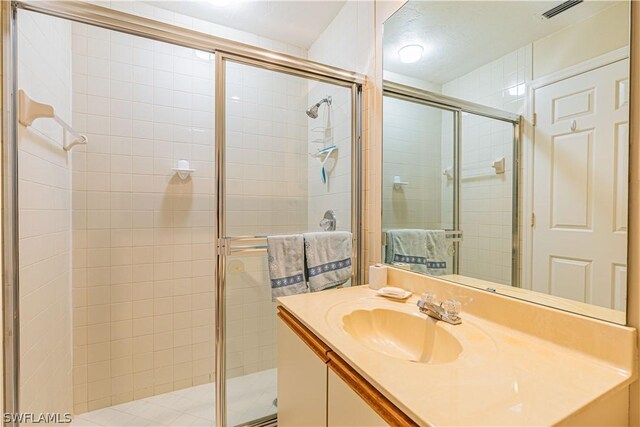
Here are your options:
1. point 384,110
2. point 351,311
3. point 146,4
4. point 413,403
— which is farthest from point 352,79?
point 413,403

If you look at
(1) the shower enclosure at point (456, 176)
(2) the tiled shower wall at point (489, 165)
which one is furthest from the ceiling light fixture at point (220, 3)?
(2) the tiled shower wall at point (489, 165)

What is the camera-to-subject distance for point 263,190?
148cm

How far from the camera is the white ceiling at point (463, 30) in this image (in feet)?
2.65

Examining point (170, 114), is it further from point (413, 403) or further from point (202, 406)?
point (413, 403)

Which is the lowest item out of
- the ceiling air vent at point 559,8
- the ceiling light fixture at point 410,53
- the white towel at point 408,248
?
the white towel at point 408,248

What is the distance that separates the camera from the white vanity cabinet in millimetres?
585

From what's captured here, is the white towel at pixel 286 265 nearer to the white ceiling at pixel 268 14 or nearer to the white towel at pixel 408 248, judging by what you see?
the white towel at pixel 408 248

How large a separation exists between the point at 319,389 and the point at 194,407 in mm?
1408

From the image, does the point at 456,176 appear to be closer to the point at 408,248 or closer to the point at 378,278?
the point at 408,248

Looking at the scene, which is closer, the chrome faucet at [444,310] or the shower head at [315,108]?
the chrome faucet at [444,310]

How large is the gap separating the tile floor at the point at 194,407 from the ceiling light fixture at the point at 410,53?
5.43ft

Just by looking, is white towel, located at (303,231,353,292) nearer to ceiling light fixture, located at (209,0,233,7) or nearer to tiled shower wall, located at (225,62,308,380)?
tiled shower wall, located at (225,62,308,380)

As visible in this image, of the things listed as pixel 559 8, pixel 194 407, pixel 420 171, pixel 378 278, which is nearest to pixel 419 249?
pixel 378 278

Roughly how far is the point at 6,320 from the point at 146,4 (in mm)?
1836
